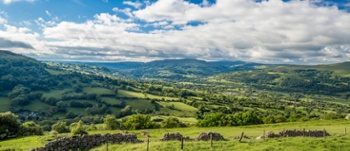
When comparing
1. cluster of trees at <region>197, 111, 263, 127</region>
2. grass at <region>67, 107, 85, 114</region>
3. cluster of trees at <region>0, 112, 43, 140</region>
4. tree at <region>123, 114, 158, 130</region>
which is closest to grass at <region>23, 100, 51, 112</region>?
grass at <region>67, 107, 85, 114</region>

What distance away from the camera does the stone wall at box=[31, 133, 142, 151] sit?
104 ft

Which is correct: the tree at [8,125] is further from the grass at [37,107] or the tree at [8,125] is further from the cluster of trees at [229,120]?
the grass at [37,107]

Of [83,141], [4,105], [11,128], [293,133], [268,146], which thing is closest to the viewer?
[268,146]

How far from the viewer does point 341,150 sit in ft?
88.0

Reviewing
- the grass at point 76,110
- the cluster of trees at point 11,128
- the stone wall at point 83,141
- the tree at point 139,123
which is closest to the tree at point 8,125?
the cluster of trees at point 11,128

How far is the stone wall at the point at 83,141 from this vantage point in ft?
104

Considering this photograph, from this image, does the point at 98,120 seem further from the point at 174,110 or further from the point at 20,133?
the point at 20,133

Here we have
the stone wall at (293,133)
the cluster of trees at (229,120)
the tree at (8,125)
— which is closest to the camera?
the stone wall at (293,133)

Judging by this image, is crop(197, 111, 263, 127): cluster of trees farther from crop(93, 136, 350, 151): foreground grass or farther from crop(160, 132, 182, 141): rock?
crop(93, 136, 350, 151): foreground grass

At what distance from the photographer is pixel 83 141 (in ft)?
110

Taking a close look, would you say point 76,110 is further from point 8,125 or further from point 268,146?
point 268,146

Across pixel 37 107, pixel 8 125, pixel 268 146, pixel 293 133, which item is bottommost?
pixel 37 107

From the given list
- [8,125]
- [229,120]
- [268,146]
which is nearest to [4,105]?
[8,125]

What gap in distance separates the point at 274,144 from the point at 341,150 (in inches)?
255
